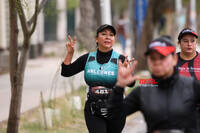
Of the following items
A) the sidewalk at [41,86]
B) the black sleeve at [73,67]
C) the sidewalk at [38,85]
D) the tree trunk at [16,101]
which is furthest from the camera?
the sidewalk at [38,85]

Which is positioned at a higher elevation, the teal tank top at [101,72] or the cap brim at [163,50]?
the cap brim at [163,50]

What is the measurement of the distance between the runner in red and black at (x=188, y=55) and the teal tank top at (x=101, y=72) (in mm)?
801

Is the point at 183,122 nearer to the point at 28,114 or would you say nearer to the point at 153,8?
the point at 28,114

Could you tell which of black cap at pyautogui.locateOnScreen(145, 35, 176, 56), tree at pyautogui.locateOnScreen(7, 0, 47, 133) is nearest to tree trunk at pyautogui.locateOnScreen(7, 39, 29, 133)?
tree at pyautogui.locateOnScreen(7, 0, 47, 133)

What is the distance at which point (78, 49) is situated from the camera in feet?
32.1

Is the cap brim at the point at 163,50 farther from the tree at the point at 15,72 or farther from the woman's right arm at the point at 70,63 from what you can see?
the tree at the point at 15,72

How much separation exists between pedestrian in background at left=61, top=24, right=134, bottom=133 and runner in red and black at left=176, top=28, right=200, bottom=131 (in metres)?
0.77

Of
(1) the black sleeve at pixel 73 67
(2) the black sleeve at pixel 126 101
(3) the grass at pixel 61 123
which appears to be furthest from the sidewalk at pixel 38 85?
(2) the black sleeve at pixel 126 101

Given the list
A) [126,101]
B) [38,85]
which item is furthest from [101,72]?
[38,85]

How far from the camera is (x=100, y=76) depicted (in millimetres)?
4953

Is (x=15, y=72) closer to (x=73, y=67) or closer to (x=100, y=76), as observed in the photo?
(x=73, y=67)

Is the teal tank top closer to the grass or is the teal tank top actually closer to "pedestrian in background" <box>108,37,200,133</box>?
"pedestrian in background" <box>108,37,200,133</box>

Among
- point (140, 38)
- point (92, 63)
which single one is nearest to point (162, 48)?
point (92, 63)

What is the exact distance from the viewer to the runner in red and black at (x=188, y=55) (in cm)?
518
